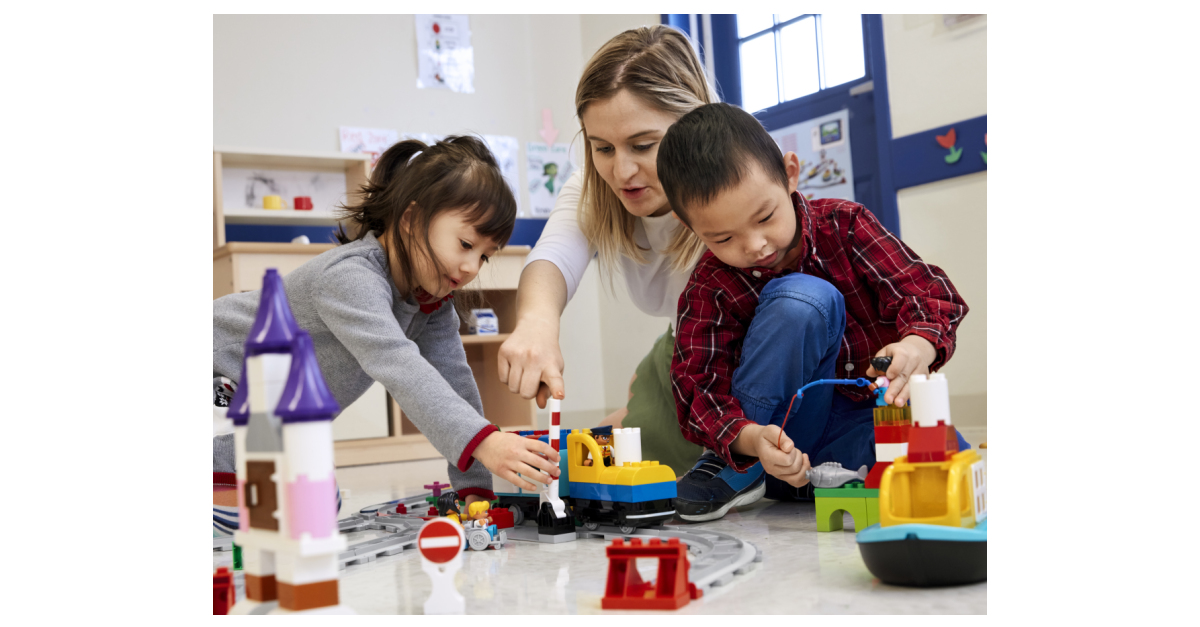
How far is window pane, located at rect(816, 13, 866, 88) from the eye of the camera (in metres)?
2.48

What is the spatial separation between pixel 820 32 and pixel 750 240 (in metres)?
1.84

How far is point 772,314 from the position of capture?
1.03 m

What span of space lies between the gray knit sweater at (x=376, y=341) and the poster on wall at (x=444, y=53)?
82.5 inches

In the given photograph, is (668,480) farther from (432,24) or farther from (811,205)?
(432,24)

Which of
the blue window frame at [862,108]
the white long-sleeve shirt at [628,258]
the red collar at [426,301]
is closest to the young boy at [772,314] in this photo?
the white long-sleeve shirt at [628,258]

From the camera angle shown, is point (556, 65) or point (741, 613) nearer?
point (741, 613)

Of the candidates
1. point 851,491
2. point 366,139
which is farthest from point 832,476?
point 366,139

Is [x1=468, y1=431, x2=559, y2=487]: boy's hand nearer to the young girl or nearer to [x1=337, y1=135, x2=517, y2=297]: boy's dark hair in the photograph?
the young girl

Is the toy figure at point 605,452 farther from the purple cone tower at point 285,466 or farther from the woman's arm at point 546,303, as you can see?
the purple cone tower at point 285,466

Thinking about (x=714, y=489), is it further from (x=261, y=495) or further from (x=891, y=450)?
(x=261, y=495)

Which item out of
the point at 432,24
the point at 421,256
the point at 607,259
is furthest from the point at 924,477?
the point at 432,24
